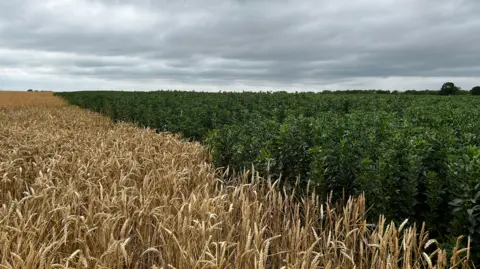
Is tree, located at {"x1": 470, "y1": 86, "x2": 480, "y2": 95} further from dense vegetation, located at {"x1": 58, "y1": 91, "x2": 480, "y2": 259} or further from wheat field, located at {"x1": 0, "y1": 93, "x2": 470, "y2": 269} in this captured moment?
wheat field, located at {"x1": 0, "y1": 93, "x2": 470, "y2": 269}

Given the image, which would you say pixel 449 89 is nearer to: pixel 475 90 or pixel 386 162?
Answer: pixel 475 90

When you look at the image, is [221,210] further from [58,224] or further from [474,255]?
[474,255]

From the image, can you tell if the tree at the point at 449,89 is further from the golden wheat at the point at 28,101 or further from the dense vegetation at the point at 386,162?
the dense vegetation at the point at 386,162

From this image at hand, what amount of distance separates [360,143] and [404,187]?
1.13 metres

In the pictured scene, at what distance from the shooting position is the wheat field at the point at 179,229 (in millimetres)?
3518

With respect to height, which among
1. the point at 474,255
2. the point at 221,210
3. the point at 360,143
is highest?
the point at 360,143

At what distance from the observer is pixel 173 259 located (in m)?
3.91

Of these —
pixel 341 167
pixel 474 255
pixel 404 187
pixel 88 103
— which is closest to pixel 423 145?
pixel 404 187

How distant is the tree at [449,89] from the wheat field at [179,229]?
37.4m

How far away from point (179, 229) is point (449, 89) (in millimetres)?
41307

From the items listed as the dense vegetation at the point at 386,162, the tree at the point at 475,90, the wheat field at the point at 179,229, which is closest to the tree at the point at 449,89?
the tree at the point at 475,90

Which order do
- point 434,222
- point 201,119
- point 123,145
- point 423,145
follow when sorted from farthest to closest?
point 201,119
point 123,145
point 423,145
point 434,222

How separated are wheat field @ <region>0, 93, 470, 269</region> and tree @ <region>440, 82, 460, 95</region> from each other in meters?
37.4

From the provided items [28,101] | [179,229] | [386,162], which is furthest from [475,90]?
[179,229]
